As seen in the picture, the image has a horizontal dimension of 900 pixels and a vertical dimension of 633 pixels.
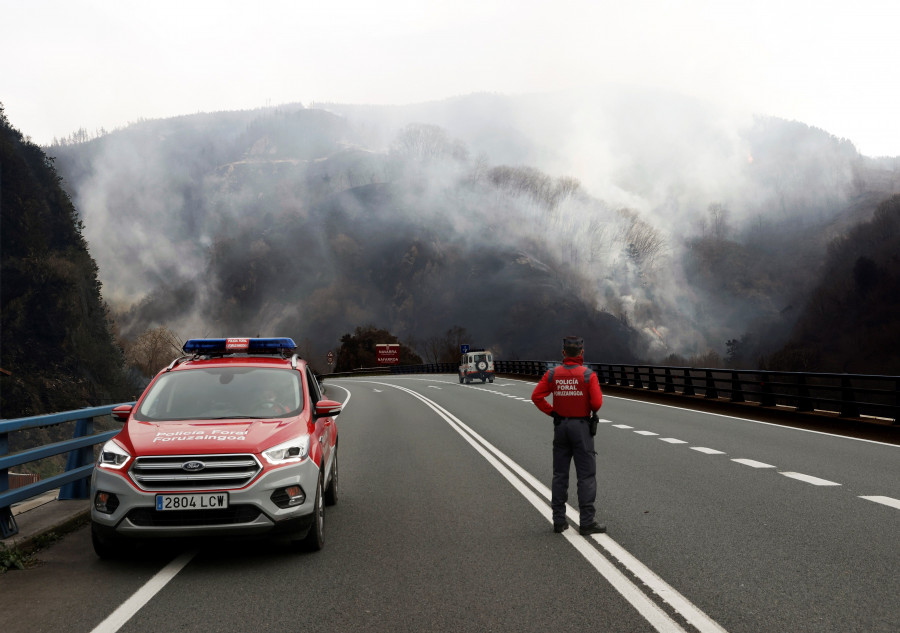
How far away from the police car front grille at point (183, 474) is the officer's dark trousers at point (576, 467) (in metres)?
2.77

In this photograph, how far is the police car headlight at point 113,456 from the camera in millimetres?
5957

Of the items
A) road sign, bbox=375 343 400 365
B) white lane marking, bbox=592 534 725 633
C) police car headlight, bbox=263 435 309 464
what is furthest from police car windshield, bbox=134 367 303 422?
road sign, bbox=375 343 400 365

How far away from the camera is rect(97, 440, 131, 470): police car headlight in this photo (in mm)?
5957

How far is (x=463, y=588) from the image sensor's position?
531cm

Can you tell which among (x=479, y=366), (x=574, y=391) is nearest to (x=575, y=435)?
(x=574, y=391)

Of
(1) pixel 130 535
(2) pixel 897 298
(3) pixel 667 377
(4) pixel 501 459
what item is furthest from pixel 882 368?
(1) pixel 130 535

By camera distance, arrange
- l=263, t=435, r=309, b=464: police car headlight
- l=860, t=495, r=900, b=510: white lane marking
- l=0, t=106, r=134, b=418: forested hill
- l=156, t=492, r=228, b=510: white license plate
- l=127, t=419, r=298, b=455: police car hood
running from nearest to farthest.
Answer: l=156, t=492, r=228, b=510: white license plate, l=127, t=419, r=298, b=455: police car hood, l=263, t=435, r=309, b=464: police car headlight, l=860, t=495, r=900, b=510: white lane marking, l=0, t=106, r=134, b=418: forested hill

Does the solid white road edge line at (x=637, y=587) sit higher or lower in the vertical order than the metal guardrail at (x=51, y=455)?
lower

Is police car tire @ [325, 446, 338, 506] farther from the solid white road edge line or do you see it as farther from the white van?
the white van

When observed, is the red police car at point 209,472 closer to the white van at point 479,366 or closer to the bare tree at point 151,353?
the white van at point 479,366

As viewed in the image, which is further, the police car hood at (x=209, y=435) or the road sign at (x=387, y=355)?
the road sign at (x=387, y=355)

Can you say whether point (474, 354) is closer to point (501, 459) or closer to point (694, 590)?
point (501, 459)

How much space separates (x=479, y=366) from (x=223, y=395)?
46131 millimetres

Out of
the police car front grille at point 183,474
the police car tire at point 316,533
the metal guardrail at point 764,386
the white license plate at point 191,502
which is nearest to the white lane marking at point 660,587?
the police car tire at point 316,533
